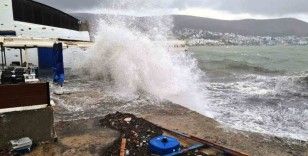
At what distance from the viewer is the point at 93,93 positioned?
13242 millimetres

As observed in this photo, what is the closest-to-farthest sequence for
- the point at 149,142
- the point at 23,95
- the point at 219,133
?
1. the point at 23,95
2. the point at 149,142
3. the point at 219,133

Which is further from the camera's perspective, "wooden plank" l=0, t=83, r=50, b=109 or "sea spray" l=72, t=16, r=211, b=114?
"sea spray" l=72, t=16, r=211, b=114

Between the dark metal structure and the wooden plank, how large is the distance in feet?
62.8

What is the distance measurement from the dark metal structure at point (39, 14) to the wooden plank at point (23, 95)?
19.1 meters

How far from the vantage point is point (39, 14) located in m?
26.8

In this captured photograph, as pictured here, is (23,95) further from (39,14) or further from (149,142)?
(39,14)

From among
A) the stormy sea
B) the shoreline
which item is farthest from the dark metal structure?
the shoreline

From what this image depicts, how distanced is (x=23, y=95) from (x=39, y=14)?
866 inches

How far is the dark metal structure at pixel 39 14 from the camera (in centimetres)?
2419

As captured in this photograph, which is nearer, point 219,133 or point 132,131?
point 132,131

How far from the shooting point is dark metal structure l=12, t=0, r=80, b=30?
79.4ft

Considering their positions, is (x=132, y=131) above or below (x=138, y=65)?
below

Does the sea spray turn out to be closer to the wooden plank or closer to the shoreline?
the shoreline

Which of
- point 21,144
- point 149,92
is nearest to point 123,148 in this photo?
point 21,144
